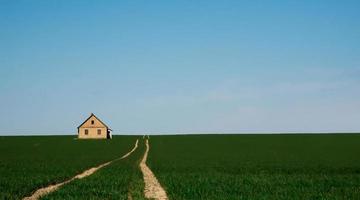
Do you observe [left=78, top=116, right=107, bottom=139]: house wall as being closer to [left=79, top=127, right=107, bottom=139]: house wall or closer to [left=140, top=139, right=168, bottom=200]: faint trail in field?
[left=79, top=127, right=107, bottom=139]: house wall

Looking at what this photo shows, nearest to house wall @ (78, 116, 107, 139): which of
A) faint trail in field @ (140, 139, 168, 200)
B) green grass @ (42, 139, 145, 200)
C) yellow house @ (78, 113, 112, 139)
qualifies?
yellow house @ (78, 113, 112, 139)

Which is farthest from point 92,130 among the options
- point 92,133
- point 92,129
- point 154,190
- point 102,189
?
point 154,190

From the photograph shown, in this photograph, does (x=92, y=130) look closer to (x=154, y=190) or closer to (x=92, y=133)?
(x=92, y=133)

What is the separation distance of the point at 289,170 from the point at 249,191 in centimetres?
1602

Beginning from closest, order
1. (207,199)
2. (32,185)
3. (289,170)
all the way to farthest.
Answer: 1. (207,199)
2. (32,185)
3. (289,170)

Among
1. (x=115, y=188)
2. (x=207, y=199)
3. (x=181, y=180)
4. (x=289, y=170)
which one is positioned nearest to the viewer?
(x=207, y=199)

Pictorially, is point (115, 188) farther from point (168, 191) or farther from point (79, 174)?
point (79, 174)

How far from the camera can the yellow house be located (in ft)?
434

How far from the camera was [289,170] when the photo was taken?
37781mm

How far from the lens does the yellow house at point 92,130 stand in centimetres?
13238

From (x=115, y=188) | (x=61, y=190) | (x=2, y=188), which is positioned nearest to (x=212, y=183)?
(x=115, y=188)

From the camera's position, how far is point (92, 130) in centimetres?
13288

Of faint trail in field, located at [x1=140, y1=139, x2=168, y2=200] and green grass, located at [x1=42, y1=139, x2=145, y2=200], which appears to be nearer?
green grass, located at [x1=42, y1=139, x2=145, y2=200]

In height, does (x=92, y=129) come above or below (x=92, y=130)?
above
